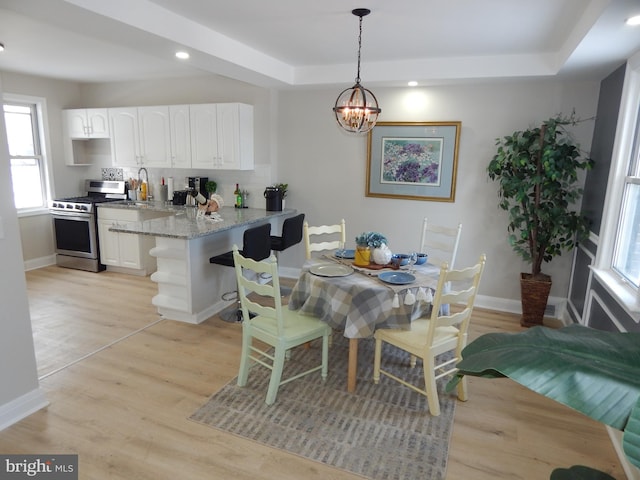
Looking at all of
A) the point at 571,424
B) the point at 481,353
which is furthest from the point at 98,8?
the point at 571,424

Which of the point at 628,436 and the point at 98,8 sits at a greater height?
the point at 98,8

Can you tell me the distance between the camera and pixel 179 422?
96.0 inches

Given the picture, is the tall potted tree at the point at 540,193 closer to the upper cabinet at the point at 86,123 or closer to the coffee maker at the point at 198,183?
the coffee maker at the point at 198,183

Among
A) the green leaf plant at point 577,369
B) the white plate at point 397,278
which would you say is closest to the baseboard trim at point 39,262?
the white plate at point 397,278

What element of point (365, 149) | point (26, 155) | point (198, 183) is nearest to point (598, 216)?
point (365, 149)

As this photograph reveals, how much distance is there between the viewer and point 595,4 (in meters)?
2.17

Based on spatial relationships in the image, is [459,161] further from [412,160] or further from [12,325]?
[12,325]

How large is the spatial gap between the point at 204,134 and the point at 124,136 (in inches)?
51.7

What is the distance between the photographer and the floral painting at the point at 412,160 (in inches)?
172

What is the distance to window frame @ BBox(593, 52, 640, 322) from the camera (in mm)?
2873

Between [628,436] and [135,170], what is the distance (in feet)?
20.1

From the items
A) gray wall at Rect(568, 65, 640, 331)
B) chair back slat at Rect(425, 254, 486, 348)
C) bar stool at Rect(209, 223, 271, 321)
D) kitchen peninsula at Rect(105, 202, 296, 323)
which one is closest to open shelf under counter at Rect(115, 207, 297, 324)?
kitchen peninsula at Rect(105, 202, 296, 323)

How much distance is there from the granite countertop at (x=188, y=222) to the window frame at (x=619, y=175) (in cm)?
312

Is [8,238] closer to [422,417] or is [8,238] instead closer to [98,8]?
[98,8]
